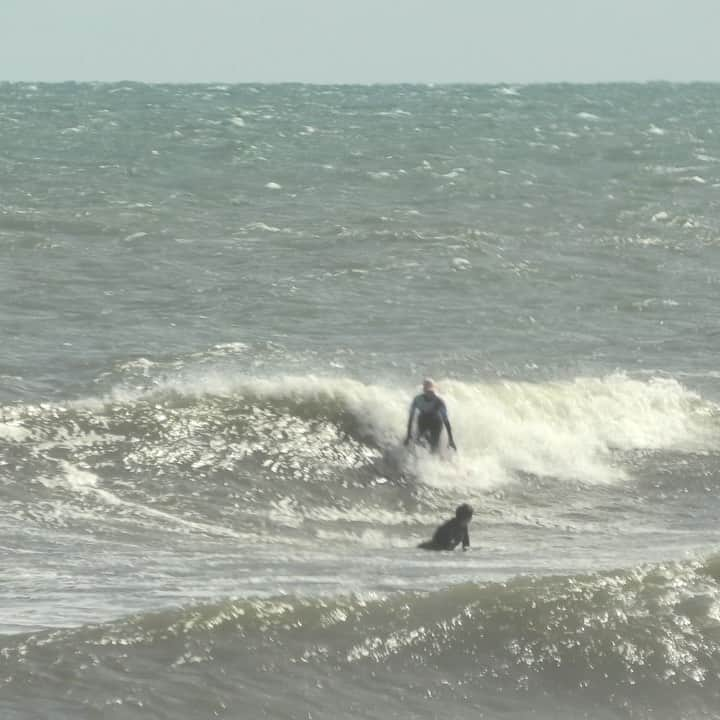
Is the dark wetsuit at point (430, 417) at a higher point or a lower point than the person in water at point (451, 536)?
higher

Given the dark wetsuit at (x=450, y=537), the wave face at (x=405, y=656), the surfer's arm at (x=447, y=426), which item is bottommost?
the wave face at (x=405, y=656)

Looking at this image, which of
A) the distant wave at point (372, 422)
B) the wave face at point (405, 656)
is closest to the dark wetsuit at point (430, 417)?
the distant wave at point (372, 422)

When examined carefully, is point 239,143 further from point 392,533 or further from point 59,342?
point 392,533

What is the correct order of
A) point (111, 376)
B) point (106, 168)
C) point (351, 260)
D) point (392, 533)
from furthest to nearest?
point (106, 168), point (351, 260), point (111, 376), point (392, 533)

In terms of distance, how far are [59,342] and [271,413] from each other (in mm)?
5093

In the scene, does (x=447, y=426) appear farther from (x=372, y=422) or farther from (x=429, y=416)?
(x=372, y=422)

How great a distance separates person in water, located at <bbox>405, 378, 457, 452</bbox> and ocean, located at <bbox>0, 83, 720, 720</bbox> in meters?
0.39

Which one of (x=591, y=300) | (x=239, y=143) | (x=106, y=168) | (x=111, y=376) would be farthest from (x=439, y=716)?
(x=239, y=143)

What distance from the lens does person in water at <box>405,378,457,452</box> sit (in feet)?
71.4

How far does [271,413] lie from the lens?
23328mm

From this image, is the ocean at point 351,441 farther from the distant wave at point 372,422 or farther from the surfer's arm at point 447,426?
the surfer's arm at point 447,426

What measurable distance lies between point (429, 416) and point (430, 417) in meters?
0.02

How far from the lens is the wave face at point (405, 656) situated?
1254cm

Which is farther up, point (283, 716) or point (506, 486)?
point (506, 486)
